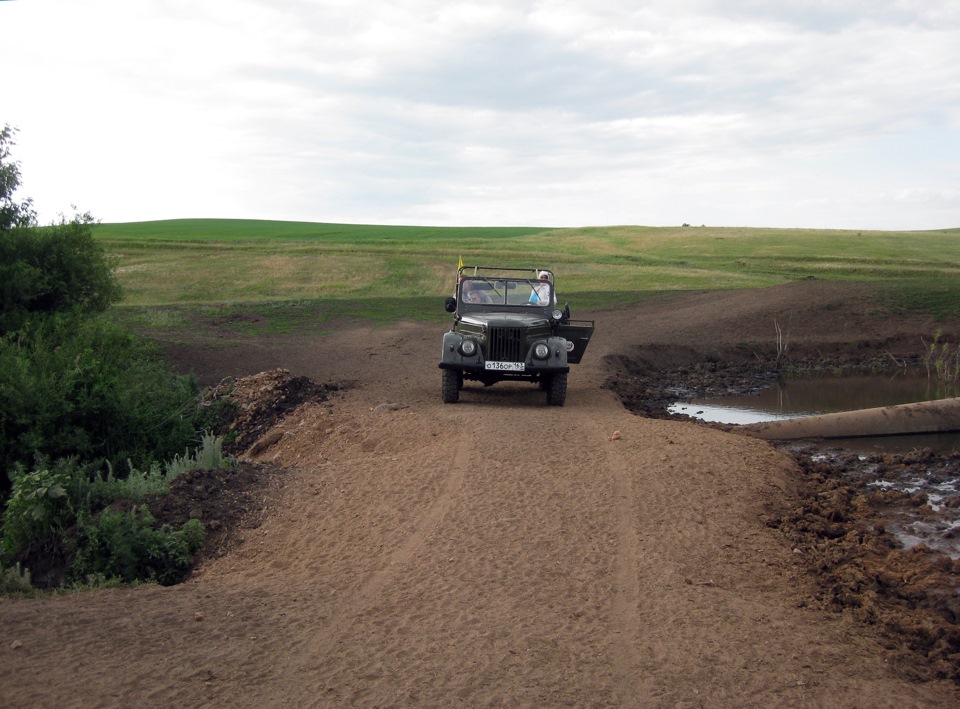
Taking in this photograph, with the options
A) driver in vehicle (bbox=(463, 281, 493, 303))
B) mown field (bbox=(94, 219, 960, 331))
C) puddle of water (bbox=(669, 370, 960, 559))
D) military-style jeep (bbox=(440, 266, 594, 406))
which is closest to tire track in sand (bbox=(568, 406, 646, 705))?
puddle of water (bbox=(669, 370, 960, 559))

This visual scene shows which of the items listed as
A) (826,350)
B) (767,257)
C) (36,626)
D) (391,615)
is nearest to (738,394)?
(826,350)

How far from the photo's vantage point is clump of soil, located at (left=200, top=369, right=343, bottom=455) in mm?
15750

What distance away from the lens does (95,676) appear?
5.23 m

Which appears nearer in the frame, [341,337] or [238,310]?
[341,337]

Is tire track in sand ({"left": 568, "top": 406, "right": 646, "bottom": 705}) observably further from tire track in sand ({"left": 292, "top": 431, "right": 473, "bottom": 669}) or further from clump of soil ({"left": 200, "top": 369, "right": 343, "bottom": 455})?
clump of soil ({"left": 200, "top": 369, "right": 343, "bottom": 455})

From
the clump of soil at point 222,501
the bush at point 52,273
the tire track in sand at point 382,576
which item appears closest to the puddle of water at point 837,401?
the tire track in sand at point 382,576

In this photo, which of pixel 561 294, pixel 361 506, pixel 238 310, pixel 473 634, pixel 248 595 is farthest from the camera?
pixel 561 294

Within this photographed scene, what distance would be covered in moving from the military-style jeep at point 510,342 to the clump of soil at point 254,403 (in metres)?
3.13

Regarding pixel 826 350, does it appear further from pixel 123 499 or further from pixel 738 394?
pixel 123 499

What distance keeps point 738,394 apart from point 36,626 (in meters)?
17.3

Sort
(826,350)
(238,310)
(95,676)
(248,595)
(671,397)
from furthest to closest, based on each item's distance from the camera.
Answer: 1. (238,310)
2. (826,350)
3. (671,397)
4. (248,595)
5. (95,676)

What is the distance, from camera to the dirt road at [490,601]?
5211mm

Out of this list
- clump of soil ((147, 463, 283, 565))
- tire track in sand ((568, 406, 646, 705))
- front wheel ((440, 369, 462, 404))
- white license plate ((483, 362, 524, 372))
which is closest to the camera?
tire track in sand ((568, 406, 646, 705))

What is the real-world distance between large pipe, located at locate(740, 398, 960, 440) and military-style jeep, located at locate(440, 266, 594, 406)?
356cm
